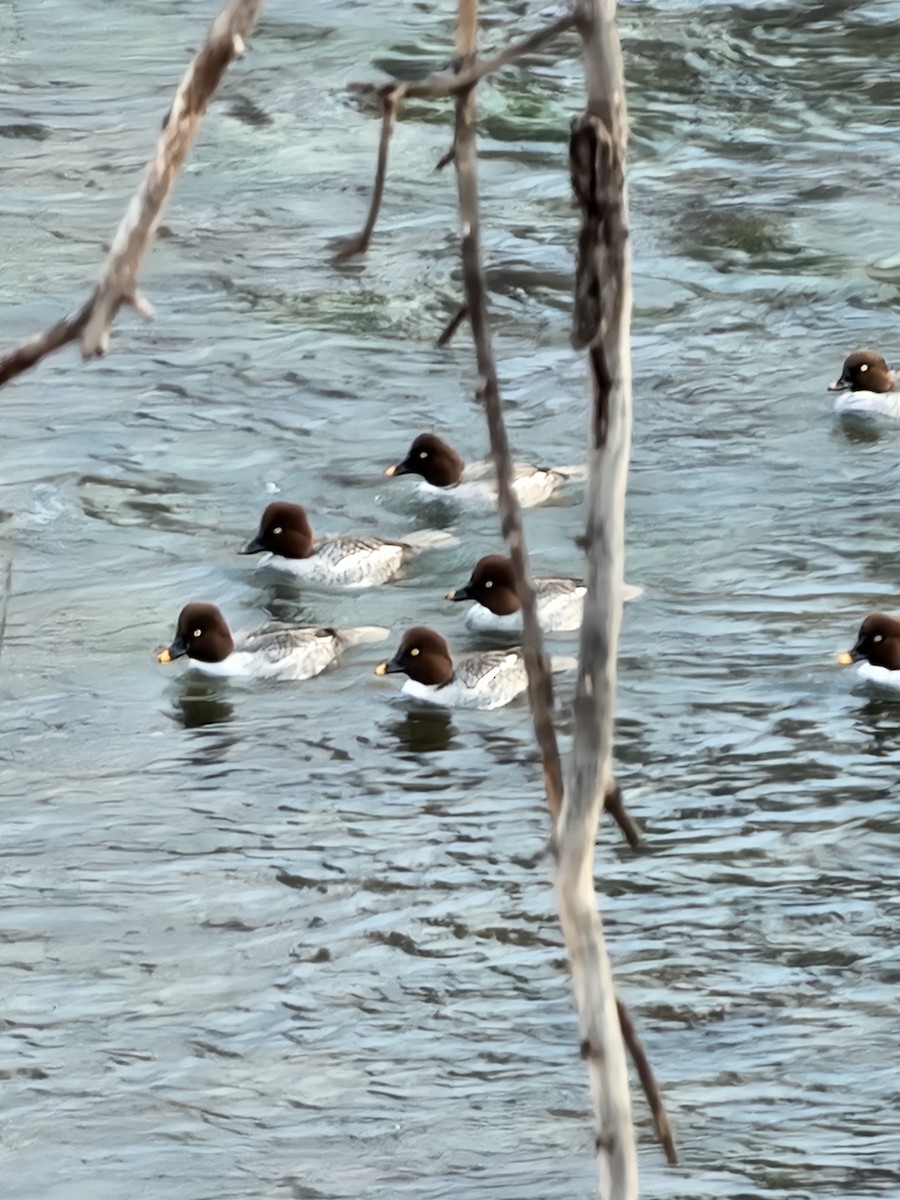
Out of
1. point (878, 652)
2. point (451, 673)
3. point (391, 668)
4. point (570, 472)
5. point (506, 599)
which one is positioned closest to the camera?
point (878, 652)

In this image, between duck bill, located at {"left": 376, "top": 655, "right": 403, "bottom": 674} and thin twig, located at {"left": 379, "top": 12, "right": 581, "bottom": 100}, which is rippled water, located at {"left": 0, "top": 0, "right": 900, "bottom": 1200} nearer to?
duck bill, located at {"left": 376, "top": 655, "right": 403, "bottom": 674}

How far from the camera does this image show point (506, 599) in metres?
9.83

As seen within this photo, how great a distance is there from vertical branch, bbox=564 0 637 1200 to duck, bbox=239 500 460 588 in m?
8.37

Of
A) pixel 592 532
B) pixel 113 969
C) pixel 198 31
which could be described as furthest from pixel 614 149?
pixel 198 31

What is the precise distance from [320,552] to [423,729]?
1265 millimetres

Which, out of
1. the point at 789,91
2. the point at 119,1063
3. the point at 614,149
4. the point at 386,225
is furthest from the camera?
the point at 789,91

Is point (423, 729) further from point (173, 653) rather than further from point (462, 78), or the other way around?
point (462, 78)

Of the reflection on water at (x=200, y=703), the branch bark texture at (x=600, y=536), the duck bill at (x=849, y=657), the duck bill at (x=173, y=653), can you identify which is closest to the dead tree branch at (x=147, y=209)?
the branch bark texture at (x=600, y=536)

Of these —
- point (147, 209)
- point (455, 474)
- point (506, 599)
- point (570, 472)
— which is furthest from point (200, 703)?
point (147, 209)

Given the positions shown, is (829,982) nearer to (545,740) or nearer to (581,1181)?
(581,1181)

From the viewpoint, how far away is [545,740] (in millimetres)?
1461

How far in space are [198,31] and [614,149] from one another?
16.2 m

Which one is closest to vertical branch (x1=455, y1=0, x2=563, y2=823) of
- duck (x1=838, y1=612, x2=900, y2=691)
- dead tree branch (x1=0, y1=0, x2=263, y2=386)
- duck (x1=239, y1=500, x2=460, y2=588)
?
dead tree branch (x1=0, y1=0, x2=263, y2=386)

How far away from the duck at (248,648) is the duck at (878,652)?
1.97 metres
